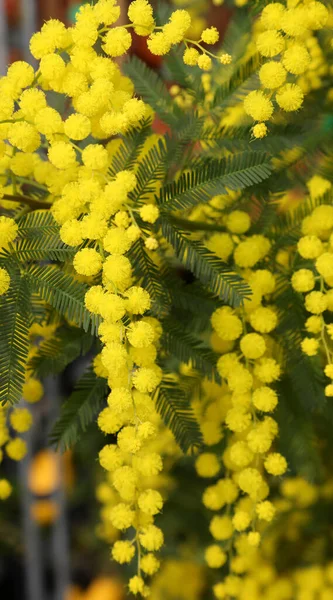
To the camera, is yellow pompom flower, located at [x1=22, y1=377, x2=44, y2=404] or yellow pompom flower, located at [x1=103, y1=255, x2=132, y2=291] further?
yellow pompom flower, located at [x1=22, y1=377, x2=44, y2=404]

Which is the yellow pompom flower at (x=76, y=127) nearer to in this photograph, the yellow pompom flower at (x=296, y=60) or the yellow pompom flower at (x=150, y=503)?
the yellow pompom flower at (x=296, y=60)

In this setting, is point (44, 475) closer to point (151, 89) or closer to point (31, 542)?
point (31, 542)

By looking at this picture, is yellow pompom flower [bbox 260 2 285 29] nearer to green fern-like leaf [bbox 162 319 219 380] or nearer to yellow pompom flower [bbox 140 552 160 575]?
green fern-like leaf [bbox 162 319 219 380]

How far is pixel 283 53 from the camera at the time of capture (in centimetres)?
55

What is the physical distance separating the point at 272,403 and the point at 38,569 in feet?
3.78

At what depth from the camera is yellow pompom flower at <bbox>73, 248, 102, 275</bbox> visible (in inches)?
19.2

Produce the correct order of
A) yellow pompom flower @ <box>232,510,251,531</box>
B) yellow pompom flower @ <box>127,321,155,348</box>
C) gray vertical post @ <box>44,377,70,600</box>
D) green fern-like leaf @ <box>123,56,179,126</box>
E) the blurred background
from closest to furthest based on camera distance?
yellow pompom flower @ <box>127,321,155,348</box>, yellow pompom flower @ <box>232,510,251,531</box>, green fern-like leaf @ <box>123,56,179,126</box>, the blurred background, gray vertical post @ <box>44,377,70,600</box>

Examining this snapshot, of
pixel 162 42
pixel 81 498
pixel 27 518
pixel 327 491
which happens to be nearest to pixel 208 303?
pixel 162 42

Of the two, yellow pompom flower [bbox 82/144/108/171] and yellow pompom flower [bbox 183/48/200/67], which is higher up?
yellow pompom flower [bbox 183/48/200/67]

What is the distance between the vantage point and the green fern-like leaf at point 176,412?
596mm

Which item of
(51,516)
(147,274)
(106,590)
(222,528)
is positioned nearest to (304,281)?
(147,274)

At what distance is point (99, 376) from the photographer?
1.98 feet

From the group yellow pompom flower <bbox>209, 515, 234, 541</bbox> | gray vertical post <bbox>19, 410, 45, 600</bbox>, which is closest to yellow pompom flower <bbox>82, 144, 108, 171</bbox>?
yellow pompom flower <bbox>209, 515, 234, 541</bbox>

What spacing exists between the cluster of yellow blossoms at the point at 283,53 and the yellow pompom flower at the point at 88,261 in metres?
0.15
